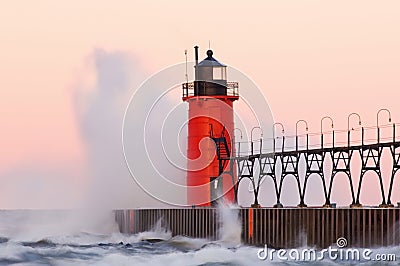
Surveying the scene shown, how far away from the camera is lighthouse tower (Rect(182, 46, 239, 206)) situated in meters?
53.3

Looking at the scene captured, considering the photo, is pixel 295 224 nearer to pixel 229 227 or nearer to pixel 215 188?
pixel 229 227

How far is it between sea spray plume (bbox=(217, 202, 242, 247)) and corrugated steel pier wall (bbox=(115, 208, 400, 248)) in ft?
0.51

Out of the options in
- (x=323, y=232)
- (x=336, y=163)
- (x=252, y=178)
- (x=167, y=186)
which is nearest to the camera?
(x=323, y=232)

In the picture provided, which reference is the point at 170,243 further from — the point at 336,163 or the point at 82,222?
the point at 82,222

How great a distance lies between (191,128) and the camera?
54.2 meters

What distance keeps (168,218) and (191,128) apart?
5.55 m

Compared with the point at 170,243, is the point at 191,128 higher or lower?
higher

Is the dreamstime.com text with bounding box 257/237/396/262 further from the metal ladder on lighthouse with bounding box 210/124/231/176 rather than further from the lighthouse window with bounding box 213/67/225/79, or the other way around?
the lighthouse window with bounding box 213/67/225/79

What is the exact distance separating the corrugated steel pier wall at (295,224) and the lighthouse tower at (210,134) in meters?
2.56

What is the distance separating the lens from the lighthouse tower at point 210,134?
53.3 m

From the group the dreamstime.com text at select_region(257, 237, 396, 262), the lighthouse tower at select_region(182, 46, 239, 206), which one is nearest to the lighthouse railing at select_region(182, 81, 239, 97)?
the lighthouse tower at select_region(182, 46, 239, 206)

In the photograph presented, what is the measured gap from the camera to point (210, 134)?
176 ft

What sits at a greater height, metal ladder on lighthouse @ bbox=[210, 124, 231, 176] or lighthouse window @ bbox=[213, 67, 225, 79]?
lighthouse window @ bbox=[213, 67, 225, 79]

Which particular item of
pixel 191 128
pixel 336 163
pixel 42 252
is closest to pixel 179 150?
pixel 191 128
